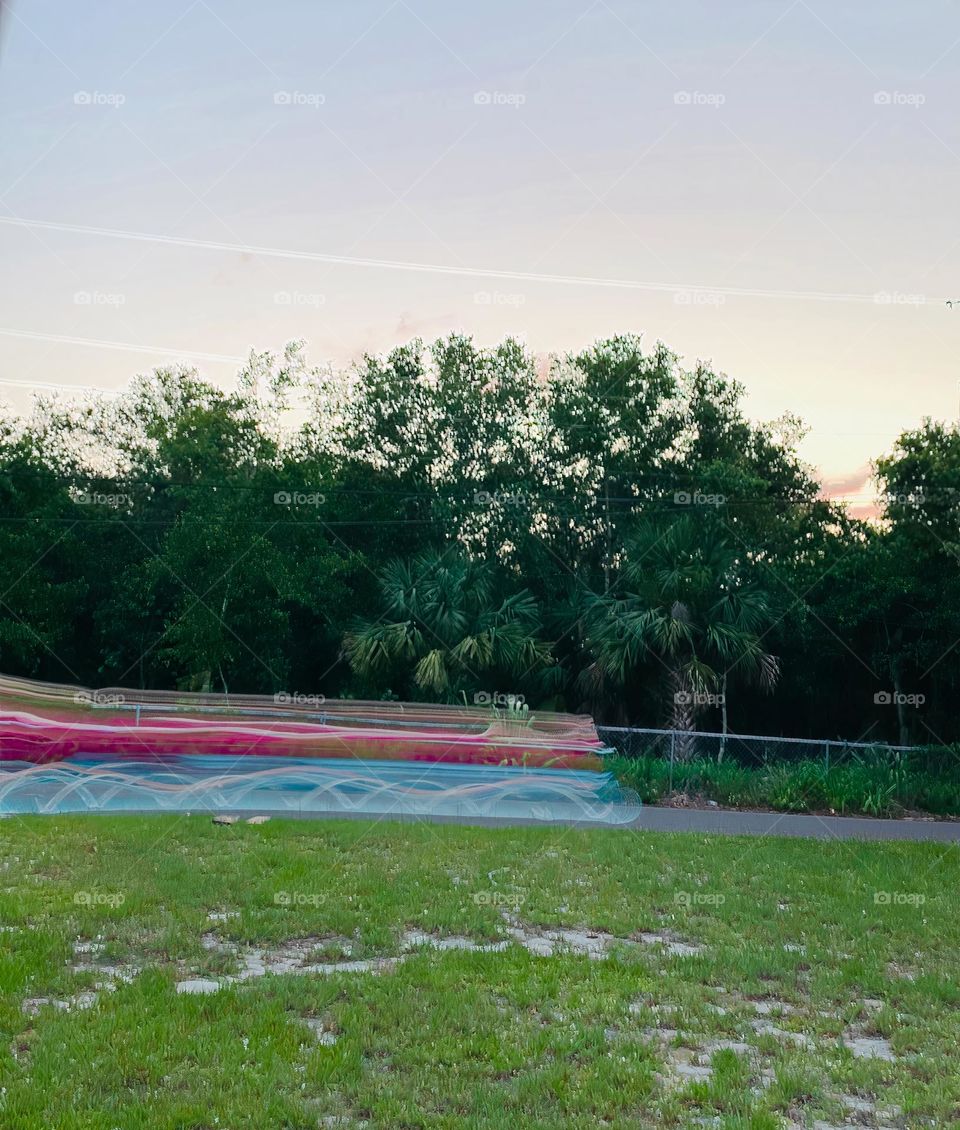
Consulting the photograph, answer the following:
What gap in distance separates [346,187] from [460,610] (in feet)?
27.3

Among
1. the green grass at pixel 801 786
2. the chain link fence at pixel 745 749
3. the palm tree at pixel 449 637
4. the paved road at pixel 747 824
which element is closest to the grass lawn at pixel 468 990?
the paved road at pixel 747 824

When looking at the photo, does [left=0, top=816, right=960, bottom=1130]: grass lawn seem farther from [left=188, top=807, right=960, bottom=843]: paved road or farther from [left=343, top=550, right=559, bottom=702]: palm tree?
[left=343, top=550, right=559, bottom=702]: palm tree

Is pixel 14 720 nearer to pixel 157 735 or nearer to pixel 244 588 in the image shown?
pixel 157 735

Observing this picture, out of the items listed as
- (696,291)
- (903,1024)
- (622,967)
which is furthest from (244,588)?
(903,1024)

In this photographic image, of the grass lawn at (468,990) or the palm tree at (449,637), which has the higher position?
the palm tree at (449,637)

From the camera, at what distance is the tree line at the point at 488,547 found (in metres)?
18.8

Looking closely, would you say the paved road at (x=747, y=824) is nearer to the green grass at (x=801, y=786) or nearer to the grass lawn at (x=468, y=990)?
the green grass at (x=801, y=786)

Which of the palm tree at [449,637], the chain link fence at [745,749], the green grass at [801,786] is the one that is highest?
the palm tree at [449,637]

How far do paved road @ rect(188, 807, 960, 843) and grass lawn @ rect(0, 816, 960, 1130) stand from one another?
7.80ft

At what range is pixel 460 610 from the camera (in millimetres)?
19375

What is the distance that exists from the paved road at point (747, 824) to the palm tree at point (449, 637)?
5177 mm

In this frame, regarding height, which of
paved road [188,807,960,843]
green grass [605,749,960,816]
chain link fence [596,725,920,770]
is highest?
chain link fence [596,725,920,770]

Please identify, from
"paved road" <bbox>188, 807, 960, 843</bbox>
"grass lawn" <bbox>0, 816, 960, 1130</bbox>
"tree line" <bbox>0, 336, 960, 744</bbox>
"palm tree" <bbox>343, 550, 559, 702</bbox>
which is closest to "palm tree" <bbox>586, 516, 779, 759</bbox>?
"tree line" <bbox>0, 336, 960, 744</bbox>

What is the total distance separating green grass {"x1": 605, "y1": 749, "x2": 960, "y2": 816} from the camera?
1504cm
